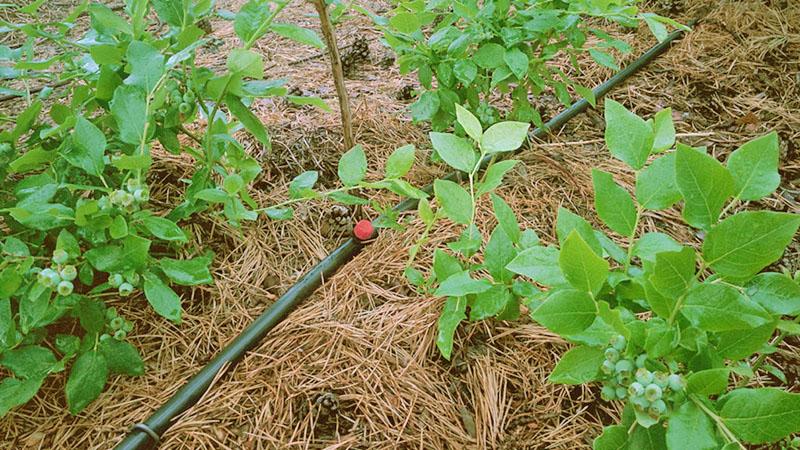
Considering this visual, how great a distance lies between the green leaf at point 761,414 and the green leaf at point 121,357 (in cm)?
106

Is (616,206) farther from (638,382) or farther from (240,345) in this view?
(240,345)

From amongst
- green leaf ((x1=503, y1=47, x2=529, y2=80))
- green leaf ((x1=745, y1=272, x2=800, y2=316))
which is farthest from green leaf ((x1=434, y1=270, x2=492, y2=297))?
green leaf ((x1=503, y1=47, x2=529, y2=80))

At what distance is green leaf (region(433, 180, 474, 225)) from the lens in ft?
3.15

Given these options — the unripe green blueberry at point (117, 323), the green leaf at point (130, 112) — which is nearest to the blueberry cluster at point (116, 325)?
the unripe green blueberry at point (117, 323)

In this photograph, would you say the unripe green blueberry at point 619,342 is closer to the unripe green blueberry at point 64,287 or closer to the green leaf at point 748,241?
the green leaf at point 748,241

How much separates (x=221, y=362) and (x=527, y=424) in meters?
0.67

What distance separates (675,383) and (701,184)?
243 millimetres

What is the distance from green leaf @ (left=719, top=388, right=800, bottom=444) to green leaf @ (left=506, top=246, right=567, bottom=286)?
249 mm

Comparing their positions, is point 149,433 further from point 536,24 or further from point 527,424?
point 536,24

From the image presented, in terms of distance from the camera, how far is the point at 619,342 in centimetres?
66

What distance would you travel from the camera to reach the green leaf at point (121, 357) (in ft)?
3.52

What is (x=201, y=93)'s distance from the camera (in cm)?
112

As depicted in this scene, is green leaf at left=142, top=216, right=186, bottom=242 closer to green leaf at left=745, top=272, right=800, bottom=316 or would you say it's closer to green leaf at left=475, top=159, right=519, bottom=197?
green leaf at left=475, top=159, right=519, bottom=197

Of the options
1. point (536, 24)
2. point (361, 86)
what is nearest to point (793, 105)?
point (536, 24)
